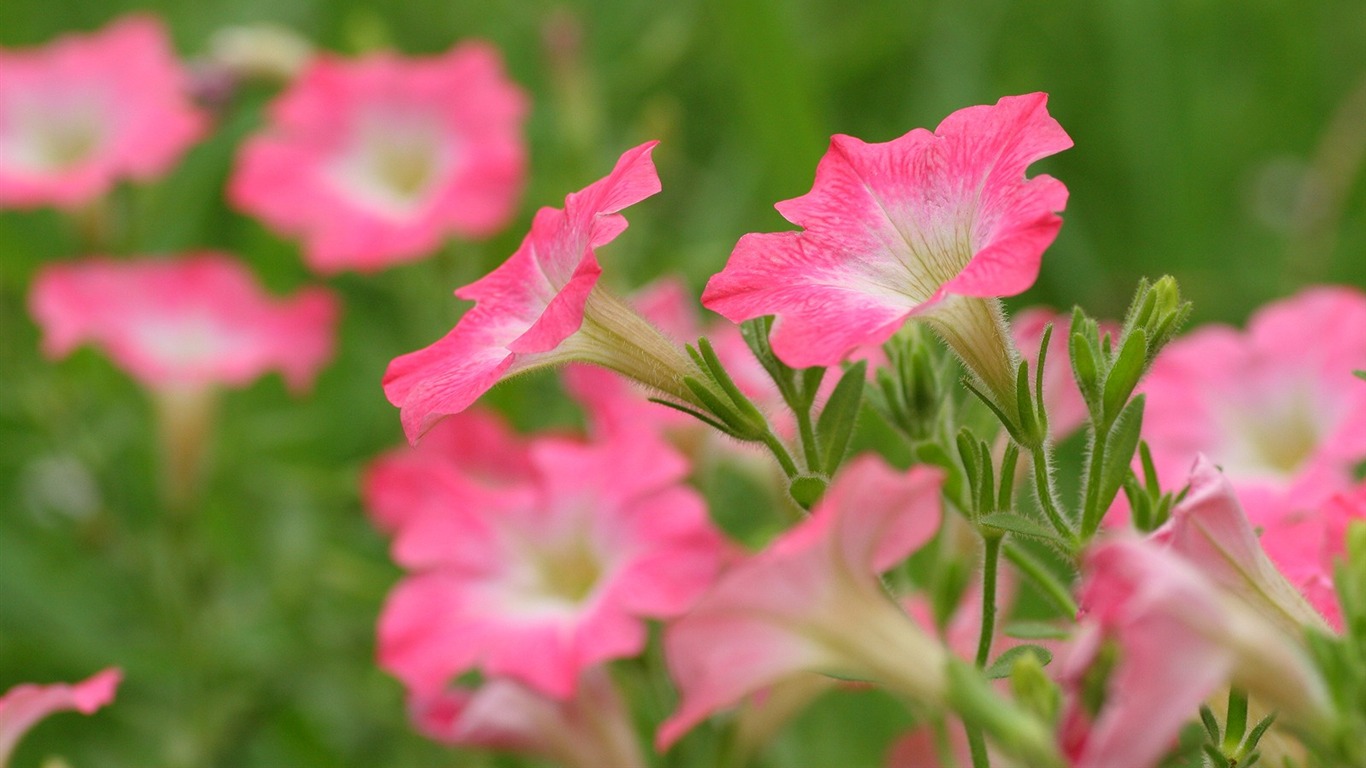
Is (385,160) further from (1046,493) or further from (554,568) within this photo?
(1046,493)

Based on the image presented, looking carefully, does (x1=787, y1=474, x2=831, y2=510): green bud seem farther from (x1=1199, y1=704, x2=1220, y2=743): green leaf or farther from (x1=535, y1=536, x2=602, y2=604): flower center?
(x1=535, y1=536, x2=602, y2=604): flower center

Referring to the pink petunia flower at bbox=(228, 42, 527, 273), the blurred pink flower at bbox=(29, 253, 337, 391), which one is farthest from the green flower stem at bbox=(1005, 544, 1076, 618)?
the blurred pink flower at bbox=(29, 253, 337, 391)

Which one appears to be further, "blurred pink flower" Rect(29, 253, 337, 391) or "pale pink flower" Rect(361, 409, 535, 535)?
"blurred pink flower" Rect(29, 253, 337, 391)

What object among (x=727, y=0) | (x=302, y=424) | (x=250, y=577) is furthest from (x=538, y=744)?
(x=727, y=0)

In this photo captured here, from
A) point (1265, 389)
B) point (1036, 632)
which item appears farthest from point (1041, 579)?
point (1265, 389)

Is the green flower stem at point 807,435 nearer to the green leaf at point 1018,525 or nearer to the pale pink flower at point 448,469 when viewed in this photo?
the green leaf at point 1018,525

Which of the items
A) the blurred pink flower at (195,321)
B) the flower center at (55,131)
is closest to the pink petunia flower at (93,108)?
the flower center at (55,131)

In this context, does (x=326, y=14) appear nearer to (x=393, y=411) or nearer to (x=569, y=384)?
(x=393, y=411)
